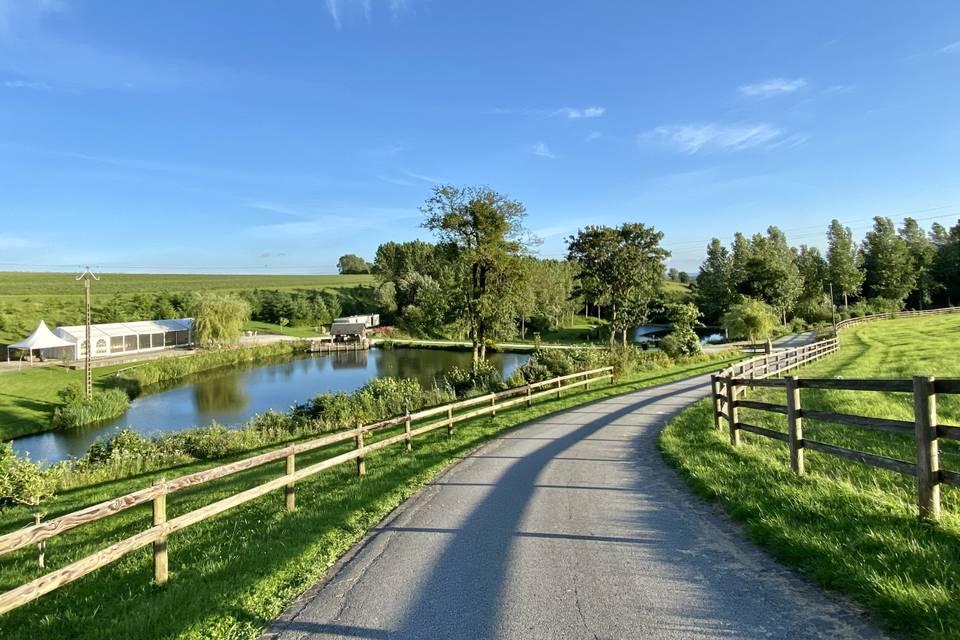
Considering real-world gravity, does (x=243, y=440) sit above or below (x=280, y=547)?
below

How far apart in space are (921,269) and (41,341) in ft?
352

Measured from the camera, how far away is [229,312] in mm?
64125

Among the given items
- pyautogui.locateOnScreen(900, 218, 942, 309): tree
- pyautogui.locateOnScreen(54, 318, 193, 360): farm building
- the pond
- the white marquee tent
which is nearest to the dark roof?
the pond

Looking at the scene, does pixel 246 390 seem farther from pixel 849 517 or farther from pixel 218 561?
pixel 849 517

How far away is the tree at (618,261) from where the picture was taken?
40.0 meters

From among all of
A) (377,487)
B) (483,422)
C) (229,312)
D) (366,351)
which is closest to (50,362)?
(229,312)

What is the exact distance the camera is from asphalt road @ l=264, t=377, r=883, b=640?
12.2 feet

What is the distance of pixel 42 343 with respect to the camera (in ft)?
156

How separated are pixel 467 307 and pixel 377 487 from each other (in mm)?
30320

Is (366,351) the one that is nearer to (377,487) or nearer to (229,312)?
(229,312)

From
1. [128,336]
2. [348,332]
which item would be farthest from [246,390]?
[348,332]

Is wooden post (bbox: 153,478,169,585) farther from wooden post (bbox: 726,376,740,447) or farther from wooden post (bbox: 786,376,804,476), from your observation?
wooden post (bbox: 726,376,740,447)

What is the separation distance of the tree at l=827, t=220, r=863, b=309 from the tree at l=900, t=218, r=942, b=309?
28.2 feet

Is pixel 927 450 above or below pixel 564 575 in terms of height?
above
